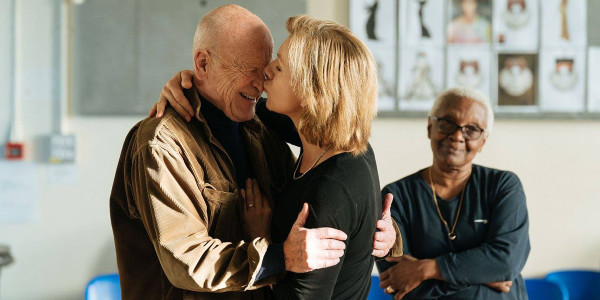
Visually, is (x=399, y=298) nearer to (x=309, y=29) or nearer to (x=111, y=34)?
(x=309, y=29)

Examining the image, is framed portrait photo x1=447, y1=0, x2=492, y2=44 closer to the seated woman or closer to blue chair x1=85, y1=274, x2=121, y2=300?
the seated woman

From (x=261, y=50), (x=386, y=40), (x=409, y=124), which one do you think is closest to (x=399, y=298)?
(x=261, y=50)

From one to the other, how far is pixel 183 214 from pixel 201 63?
455 millimetres

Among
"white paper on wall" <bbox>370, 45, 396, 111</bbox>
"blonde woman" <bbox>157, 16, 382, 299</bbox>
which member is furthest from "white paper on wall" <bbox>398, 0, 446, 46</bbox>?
"blonde woman" <bbox>157, 16, 382, 299</bbox>

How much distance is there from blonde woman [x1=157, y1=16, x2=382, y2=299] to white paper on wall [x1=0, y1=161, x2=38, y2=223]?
2459mm

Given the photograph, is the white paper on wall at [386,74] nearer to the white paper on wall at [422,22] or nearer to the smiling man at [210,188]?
the white paper on wall at [422,22]

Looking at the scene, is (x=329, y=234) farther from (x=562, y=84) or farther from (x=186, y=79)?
(x=562, y=84)

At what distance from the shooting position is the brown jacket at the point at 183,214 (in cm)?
140

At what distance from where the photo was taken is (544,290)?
10.4 ft

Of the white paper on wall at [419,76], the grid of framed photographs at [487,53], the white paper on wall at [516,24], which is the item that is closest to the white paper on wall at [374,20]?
the grid of framed photographs at [487,53]

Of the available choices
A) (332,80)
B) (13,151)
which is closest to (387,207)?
(332,80)

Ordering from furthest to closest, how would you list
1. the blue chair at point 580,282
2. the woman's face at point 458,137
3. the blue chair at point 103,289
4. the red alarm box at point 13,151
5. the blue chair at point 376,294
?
the blue chair at point 580,282, the red alarm box at point 13,151, the blue chair at point 376,294, the blue chair at point 103,289, the woman's face at point 458,137

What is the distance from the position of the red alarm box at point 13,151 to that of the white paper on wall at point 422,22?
226cm

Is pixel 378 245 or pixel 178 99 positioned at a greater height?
pixel 178 99
